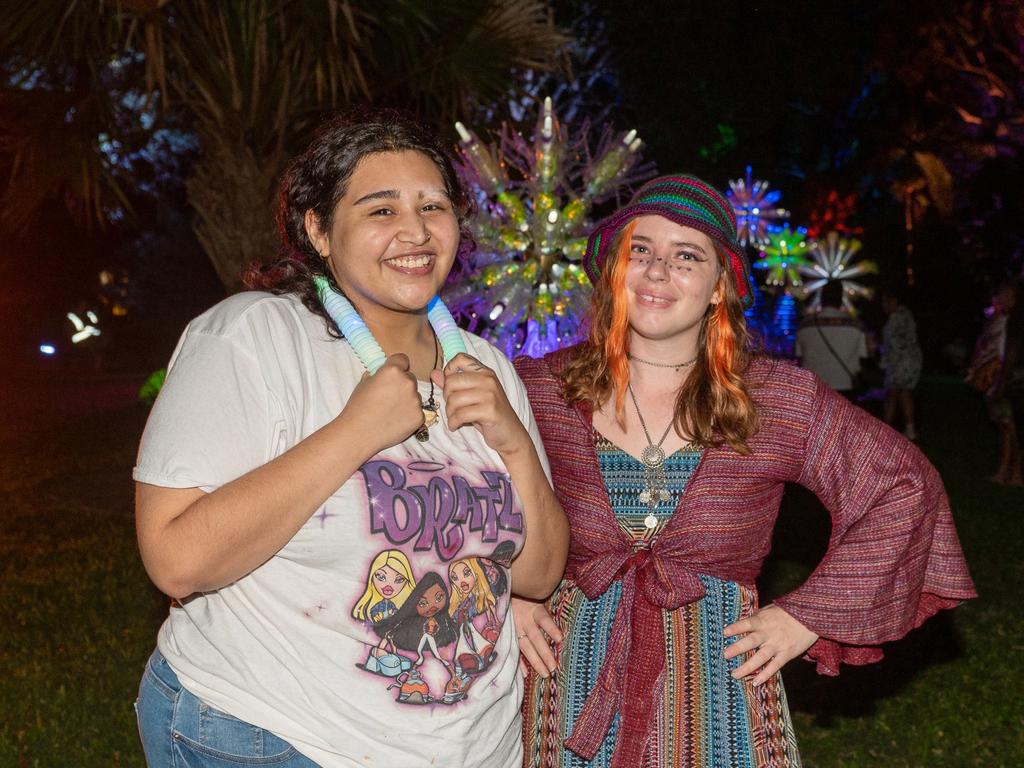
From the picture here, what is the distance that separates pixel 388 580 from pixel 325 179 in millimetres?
828

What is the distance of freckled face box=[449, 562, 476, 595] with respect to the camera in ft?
6.45

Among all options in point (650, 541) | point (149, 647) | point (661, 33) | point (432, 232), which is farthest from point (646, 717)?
point (661, 33)

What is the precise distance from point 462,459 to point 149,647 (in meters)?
4.84

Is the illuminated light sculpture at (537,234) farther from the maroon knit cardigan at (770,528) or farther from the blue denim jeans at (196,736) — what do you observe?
the blue denim jeans at (196,736)

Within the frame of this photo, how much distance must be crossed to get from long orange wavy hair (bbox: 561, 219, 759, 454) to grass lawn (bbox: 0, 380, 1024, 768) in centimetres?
294

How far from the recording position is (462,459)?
81.4 inches

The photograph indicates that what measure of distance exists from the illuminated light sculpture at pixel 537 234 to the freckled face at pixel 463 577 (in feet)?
12.8

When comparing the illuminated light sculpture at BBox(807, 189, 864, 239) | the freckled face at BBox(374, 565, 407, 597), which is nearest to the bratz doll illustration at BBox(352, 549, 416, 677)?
the freckled face at BBox(374, 565, 407, 597)

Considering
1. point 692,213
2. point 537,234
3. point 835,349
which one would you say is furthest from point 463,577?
point 835,349

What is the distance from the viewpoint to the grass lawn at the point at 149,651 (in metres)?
5.05

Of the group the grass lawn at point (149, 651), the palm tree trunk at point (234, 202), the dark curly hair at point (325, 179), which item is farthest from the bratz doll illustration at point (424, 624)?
the palm tree trunk at point (234, 202)

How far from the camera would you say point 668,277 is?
275 centimetres

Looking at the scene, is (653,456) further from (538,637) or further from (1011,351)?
(1011,351)

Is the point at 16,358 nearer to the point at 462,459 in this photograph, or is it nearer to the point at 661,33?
the point at 661,33
